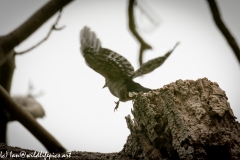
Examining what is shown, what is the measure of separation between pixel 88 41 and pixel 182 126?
0.90 metres

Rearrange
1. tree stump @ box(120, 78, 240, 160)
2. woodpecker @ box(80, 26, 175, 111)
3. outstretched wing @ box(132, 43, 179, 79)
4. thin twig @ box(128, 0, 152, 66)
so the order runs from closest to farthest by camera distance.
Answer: tree stump @ box(120, 78, 240, 160) < outstretched wing @ box(132, 43, 179, 79) < woodpecker @ box(80, 26, 175, 111) < thin twig @ box(128, 0, 152, 66)

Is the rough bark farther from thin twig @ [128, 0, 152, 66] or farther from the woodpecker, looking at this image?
thin twig @ [128, 0, 152, 66]

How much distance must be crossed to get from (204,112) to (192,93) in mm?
126

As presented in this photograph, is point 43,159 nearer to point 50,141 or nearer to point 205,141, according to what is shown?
point 50,141

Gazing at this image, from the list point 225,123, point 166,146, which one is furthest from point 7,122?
point 225,123

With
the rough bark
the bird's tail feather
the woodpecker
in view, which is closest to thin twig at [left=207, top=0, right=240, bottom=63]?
the rough bark

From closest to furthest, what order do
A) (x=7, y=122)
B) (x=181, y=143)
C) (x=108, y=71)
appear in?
1. (x=181, y=143)
2. (x=108, y=71)
3. (x=7, y=122)

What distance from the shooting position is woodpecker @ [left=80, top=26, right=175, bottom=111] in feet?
5.24

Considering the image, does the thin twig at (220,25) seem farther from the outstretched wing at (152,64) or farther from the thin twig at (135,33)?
the thin twig at (135,33)

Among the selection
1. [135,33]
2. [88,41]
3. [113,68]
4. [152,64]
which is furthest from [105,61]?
[135,33]

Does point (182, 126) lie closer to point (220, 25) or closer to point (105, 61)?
point (220, 25)

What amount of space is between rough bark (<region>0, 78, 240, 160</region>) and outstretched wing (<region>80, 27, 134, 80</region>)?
0.36 m

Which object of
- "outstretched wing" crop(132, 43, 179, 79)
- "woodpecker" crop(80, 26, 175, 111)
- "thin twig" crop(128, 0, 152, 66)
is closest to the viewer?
"outstretched wing" crop(132, 43, 179, 79)

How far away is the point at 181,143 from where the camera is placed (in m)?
1.12
